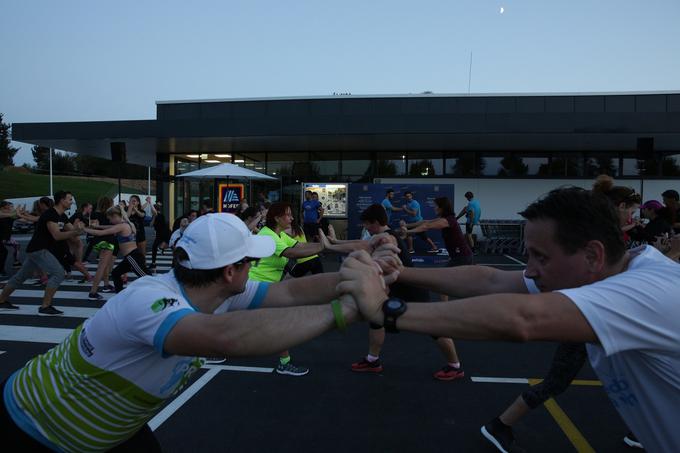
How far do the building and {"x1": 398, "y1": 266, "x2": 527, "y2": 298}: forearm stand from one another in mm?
14563

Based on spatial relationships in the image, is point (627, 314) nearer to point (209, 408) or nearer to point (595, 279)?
point (595, 279)

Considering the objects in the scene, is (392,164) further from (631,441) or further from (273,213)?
(631,441)

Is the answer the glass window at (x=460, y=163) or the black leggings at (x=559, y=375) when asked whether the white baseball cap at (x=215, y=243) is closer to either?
the black leggings at (x=559, y=375)

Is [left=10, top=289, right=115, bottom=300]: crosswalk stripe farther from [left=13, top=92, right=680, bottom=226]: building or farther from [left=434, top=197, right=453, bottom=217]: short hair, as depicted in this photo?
[left=13, top=92, right=680, bottom=226]: building

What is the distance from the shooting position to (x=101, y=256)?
9.56 meters

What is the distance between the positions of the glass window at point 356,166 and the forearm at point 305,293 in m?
19.3

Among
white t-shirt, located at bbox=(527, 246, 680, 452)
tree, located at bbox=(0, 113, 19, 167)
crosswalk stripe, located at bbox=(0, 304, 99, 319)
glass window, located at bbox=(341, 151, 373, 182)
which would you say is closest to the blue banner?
glass window, located at bbox=(341, 151, 373, 182)

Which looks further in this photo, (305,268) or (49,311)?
(49,311)

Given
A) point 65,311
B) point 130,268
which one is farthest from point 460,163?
point 65,311

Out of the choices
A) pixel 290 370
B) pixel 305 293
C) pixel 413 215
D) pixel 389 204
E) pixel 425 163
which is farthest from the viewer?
pixel 425 163

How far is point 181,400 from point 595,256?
401 cm

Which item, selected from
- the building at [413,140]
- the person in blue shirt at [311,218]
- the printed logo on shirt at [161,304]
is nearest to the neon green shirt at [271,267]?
the printed logo on shirt at [161,304]

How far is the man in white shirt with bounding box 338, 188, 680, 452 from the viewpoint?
1.41 m

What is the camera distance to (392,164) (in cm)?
2164
